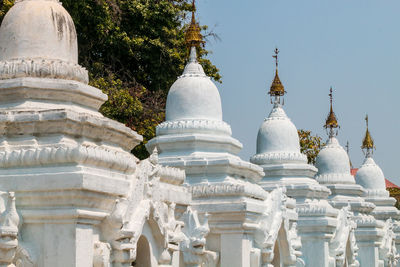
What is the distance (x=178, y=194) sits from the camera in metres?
12.5

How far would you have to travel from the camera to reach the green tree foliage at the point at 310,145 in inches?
1559

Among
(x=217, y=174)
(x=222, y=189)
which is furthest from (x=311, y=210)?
(x=222, y=189)

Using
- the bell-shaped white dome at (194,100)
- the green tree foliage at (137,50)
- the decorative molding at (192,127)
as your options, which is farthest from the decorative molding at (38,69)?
the green tree foliage at (137,50)

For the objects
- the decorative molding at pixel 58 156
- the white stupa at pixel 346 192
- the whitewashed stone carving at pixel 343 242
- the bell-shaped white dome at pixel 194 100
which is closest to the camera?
the decorative molding at pixel 58 156

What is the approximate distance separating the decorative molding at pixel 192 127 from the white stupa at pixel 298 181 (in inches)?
188

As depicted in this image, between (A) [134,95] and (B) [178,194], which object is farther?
(A) [134,95]

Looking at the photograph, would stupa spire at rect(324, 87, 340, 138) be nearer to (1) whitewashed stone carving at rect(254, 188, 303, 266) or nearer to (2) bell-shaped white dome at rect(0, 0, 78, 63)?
(1) whitewashed stone carving at rect(254, 188, 303, 266)

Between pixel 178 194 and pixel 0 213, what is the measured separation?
155 inches

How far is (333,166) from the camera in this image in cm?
2538

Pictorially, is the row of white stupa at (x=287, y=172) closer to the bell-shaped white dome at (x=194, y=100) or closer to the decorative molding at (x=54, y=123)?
the bell-shaped white dome at (x=194, y=100)

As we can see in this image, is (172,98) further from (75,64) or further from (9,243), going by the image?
(9,243)

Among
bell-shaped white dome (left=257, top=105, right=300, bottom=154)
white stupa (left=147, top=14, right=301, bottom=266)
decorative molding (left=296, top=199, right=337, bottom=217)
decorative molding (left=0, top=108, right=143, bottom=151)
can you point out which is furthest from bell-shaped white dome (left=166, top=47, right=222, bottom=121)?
decorative molding (left=0, top=108, right=143, bottom=151)

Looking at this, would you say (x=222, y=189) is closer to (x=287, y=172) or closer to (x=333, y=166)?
(x=287, y=172)

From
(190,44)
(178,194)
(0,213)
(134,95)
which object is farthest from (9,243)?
(134,95)
